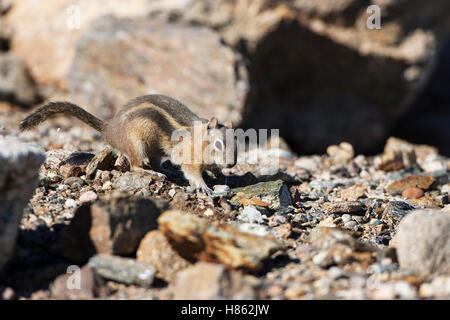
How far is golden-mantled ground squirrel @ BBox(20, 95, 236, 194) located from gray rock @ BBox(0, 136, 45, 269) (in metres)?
1.83

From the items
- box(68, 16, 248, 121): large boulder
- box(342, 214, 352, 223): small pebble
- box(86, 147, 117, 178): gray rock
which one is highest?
box(68, 16, 248, 121): large boulder

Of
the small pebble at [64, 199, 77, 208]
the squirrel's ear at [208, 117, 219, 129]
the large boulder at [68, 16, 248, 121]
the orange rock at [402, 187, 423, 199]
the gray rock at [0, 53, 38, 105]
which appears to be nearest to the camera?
the small pebble at [64, 199, 77, 208]

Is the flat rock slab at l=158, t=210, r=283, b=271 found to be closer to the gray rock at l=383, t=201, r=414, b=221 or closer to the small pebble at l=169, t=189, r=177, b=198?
the small pebble at l=169, t=189, r=177, b=198

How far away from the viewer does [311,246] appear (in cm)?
400

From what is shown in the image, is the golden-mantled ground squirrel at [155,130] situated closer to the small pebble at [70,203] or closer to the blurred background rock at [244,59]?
the small pebble at [70,203]

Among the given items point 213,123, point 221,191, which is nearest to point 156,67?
point 213,123

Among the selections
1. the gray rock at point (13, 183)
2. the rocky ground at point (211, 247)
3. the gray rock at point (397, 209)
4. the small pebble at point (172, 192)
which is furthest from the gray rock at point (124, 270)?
the gray rock at point (397, 209)

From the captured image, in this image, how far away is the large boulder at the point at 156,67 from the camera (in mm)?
9922

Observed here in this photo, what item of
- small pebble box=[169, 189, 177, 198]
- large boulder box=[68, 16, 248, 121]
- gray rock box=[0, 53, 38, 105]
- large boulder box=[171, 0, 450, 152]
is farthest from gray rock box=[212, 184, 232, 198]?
gray rock box=[0, 53, 38, 105]

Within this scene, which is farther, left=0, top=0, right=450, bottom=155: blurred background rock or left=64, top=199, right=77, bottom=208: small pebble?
left=0, top=0, right=450, bottom=155: blurred background rock

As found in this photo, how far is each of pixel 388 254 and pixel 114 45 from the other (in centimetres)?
796

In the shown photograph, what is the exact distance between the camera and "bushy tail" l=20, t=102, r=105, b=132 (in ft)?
16.9

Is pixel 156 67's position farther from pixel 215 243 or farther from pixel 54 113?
pixel 215 243

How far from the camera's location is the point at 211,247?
11.6ft
